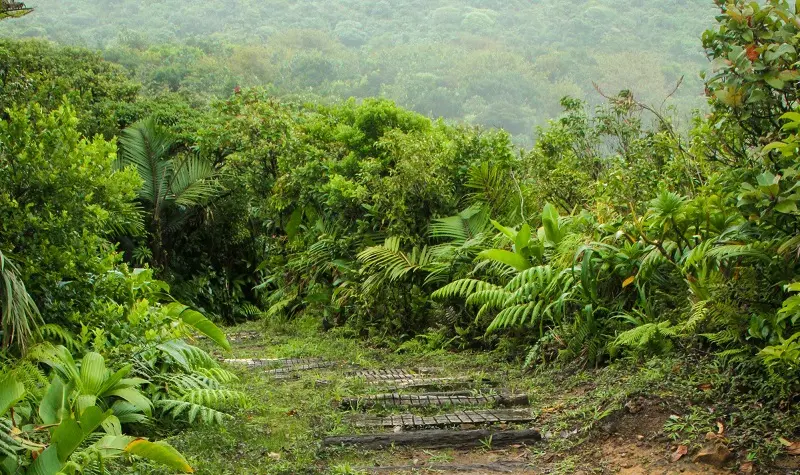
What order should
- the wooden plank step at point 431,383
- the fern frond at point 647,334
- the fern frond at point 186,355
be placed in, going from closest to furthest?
the fern frond at point 647,334 → the fern frond at point 186,355 → the wooden plank step at point 431,383

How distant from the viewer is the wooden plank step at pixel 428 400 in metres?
4.97

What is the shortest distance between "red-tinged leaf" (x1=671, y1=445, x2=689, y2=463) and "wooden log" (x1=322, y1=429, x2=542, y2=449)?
33.2 inches

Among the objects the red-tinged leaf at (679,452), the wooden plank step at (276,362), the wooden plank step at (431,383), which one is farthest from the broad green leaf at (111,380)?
the red-tinged leaf at (679,452)

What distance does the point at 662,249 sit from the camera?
531 cm

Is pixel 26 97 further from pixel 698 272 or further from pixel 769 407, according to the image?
pixel 769 407

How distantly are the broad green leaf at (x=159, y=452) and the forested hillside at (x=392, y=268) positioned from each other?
0.02m

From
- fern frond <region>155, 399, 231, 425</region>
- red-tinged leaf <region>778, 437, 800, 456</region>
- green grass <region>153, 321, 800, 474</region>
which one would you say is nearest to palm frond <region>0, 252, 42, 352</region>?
fern frond <region>155, 399, 231, 425</region>

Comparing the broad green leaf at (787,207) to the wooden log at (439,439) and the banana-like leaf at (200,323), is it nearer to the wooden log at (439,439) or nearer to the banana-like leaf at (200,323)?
the wooden log at (439,439)

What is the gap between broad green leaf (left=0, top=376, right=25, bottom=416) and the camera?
3480 millimetres

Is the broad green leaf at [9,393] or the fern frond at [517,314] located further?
the fern frond at [517,314]

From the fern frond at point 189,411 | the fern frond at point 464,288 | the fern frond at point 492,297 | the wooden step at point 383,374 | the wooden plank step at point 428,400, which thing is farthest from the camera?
the fern frond at point 464,288

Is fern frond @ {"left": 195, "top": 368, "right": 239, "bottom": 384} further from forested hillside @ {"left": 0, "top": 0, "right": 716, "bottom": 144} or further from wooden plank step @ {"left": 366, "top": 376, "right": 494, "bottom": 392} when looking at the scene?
forested hillside @ {"left": 0, "top": 0, "right": 716, "bottom": 144}

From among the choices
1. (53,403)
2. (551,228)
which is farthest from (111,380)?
(551,228)

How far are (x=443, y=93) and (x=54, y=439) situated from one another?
31983mm
